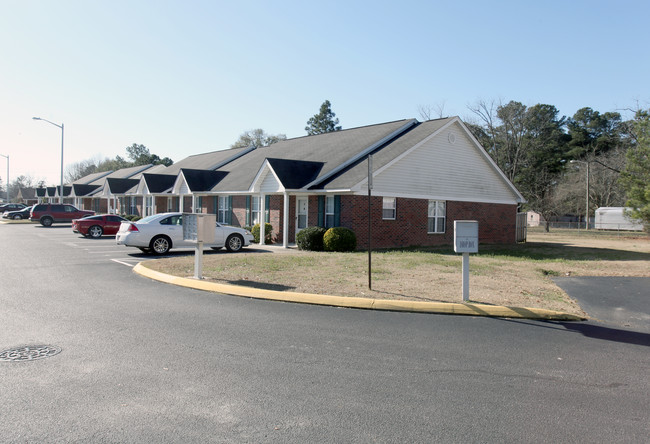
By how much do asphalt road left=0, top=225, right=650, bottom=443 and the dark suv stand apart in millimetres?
33705

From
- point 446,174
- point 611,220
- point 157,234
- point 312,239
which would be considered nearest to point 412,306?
point 312,239

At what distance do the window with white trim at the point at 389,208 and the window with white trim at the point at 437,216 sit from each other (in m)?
2.65

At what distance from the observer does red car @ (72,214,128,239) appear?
1048 inches

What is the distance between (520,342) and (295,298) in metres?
4.07

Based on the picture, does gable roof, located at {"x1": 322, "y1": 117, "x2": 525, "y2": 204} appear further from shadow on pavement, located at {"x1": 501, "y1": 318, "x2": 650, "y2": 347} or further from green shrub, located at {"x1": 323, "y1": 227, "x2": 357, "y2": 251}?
shadow on pavement, located at {"x1": 501, "y1": 318, "x2": 650, "y2": 347}

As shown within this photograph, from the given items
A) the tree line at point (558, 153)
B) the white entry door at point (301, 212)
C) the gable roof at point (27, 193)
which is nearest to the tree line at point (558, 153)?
the tree line at point (558, 153)

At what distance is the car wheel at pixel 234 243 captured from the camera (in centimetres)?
1847

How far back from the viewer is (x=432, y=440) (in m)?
3.75

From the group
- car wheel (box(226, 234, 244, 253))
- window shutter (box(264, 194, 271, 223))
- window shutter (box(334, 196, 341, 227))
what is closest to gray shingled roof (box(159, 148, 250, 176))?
window shutter (box(264, 194, 271, 223))

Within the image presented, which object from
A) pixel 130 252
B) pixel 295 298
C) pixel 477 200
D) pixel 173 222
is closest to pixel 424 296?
pixel 295 298

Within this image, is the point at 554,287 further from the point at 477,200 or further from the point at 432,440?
the point at 477,200

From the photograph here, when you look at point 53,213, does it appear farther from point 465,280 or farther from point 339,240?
point 465,280

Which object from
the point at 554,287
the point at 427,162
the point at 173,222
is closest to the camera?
the point at 554,287

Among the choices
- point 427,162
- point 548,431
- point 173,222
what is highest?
point 427,162
